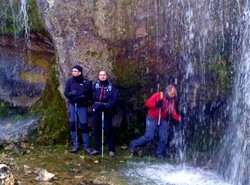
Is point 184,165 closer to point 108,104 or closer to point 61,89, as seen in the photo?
→ point 108,104

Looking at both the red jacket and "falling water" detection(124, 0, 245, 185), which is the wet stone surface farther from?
the red jacket

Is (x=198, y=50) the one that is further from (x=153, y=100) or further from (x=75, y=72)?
(x=75, y=72)

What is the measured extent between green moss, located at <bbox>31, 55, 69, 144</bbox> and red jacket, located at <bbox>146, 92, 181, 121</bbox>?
2443 mm

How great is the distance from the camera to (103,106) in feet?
40.3

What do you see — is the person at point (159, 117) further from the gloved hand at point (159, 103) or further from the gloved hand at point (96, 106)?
the gloved hand at point (96, 106)

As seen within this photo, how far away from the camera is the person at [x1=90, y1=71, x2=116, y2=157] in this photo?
1224 cm

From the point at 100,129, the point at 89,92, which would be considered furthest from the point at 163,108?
the point at 89,92

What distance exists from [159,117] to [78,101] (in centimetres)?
193

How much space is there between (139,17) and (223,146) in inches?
141

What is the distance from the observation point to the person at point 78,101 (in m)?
12.3

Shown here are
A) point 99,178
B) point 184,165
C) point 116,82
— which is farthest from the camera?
point 116,82

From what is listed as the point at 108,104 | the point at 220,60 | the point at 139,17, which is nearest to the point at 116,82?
the point at 108,104

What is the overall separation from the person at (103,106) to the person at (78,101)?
0.70 ft

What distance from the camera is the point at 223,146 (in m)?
12.3
